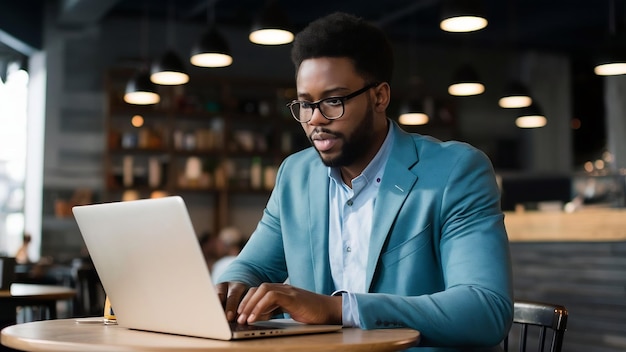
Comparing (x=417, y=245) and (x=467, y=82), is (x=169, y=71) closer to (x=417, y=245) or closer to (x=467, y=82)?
(x=467, y=82)

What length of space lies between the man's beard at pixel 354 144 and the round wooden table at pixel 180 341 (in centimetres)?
44

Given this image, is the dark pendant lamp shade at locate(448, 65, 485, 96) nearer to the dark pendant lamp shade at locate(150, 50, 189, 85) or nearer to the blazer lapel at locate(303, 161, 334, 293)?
the dark pendant lamp shade at locate(150, 50, 189, 85)

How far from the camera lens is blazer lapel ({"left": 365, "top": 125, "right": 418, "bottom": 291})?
191 centimetres

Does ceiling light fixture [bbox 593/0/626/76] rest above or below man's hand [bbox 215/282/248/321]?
above

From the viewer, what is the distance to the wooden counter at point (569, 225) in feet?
17.3

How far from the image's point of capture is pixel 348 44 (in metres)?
1.97

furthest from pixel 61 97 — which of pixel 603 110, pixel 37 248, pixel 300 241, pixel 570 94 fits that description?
pixel 300 241

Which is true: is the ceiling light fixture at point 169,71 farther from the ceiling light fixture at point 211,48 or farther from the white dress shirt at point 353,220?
the white dress shirt at point 353,220

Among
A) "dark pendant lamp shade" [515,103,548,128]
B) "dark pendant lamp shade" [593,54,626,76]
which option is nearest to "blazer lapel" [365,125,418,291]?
"dark pendant lamp shade" [593,54,626,76]

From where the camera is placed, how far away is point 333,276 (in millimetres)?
2012

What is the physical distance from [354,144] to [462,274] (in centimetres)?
39

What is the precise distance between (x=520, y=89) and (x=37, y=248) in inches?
213

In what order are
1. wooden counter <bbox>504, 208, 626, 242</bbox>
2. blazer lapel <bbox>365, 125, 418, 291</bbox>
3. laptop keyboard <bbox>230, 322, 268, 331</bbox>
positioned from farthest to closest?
1. wooden counter <bbox>504, 208, 626, 242</bbox>
2. blazer lapel <bbox>365, 125, 418, 291</bbox>
3. laptop keyboard <bbox>230, 322, 268, 331</bbox>

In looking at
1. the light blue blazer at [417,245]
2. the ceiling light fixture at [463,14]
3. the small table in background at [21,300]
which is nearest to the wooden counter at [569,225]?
the ceiling light fixture at [463,14]
